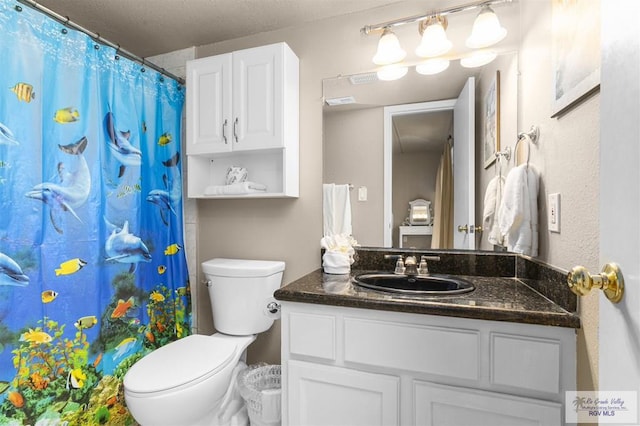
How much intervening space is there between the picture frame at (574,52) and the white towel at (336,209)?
0.99 m

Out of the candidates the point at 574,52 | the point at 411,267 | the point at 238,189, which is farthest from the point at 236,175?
the point at 574,52

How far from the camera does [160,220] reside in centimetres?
190

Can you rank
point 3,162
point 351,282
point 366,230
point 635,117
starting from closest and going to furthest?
1. point 635,117
2. point 3,162
3. point 351,282
4. point 366,230

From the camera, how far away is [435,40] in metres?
1.54

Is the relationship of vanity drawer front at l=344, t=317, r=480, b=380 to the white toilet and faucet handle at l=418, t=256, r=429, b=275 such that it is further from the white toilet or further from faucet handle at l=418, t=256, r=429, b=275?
the white toilet

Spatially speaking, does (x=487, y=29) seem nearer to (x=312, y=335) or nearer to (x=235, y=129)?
(x=235, y=129)

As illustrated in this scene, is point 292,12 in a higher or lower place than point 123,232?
higher

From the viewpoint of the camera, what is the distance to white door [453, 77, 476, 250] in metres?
1.56

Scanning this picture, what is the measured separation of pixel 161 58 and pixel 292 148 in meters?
1.27

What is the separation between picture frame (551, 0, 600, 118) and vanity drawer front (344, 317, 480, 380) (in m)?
0.78

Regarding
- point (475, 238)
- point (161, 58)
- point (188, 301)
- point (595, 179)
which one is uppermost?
point (161, 58)

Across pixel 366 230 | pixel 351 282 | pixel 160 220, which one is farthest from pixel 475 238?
pixel 160 220

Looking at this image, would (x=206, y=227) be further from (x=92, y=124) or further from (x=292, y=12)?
(x=292, y=12)

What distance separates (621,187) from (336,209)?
1.33 metres
